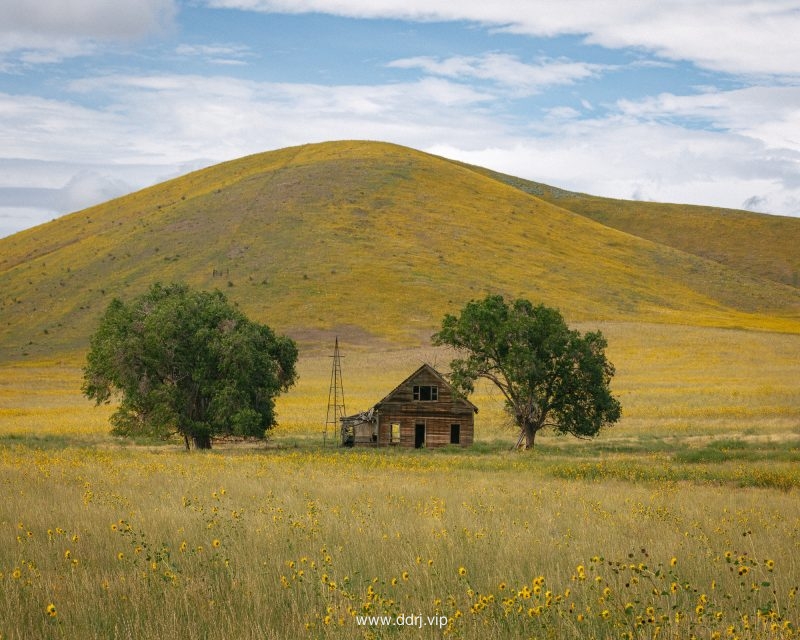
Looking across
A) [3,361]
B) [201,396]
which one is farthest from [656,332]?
[3,361]

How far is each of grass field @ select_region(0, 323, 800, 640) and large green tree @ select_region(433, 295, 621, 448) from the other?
6.79 meters

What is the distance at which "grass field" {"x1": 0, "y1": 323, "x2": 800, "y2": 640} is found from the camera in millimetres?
8320

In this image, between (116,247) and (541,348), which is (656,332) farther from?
(116,247)

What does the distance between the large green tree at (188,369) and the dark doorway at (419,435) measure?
8944mm

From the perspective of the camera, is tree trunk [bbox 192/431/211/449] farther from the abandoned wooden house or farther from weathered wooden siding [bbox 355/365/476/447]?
weathered wooden siding [bbox 355/365/476/447]

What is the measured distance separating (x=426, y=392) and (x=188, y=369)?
13.5 m

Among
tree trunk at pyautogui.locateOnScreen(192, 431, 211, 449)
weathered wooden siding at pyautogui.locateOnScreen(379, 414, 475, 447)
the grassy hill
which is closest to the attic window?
weathered wooden siding at pyautogui.locateOnScreen(379, 414, 475, 447)

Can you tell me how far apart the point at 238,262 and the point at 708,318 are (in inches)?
2532

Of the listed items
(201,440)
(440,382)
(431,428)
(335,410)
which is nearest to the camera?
(201,440)

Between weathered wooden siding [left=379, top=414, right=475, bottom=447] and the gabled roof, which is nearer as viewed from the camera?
the gabled roof

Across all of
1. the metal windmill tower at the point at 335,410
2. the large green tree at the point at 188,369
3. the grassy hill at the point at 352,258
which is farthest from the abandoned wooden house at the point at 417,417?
the grassy hill at the point at 352,258

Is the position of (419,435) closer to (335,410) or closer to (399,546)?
(335,410)

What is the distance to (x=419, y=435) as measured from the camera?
4812 cm

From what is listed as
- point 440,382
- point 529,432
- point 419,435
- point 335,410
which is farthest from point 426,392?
point 529,432
